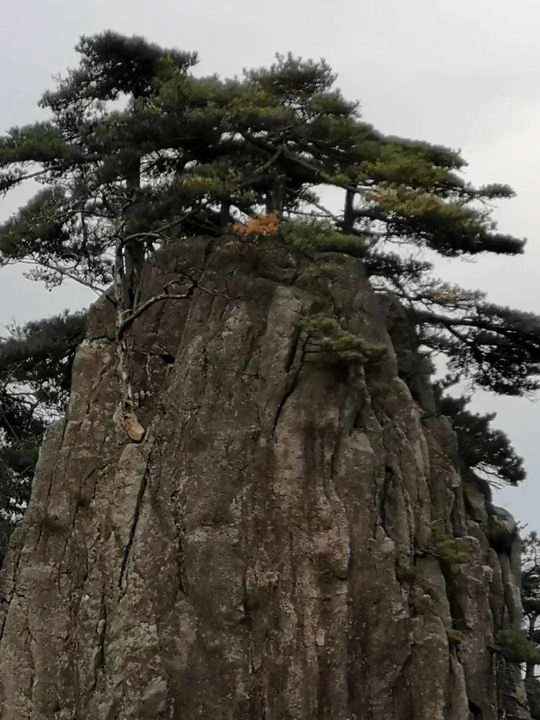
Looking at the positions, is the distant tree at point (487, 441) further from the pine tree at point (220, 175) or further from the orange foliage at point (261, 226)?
the orange foliage at point (261, 226)

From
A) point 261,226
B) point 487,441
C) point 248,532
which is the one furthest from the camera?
point 487,441

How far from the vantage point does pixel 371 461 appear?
14305mm

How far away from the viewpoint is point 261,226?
15.5 meters

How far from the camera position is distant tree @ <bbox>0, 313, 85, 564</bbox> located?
19969mm

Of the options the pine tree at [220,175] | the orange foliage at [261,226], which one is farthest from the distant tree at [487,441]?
the orange foliage at [261,226]

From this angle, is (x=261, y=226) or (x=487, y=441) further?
(x=487, y=441)

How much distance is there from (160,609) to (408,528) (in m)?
4.02

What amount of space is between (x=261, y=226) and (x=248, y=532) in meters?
5.04

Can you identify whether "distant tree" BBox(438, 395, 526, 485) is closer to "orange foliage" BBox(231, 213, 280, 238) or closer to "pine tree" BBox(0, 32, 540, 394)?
"pine tree" BBox(0, 32, 540, 394)

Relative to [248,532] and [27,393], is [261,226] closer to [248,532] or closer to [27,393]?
[248,532]

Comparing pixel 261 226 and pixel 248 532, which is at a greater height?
pixel 261 226

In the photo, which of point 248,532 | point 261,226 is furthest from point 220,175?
point 248,532

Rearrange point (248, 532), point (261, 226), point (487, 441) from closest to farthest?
point (248, 532) < point (261, 226) < point (487, 441)

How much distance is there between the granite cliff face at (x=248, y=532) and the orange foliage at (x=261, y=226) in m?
0.45
